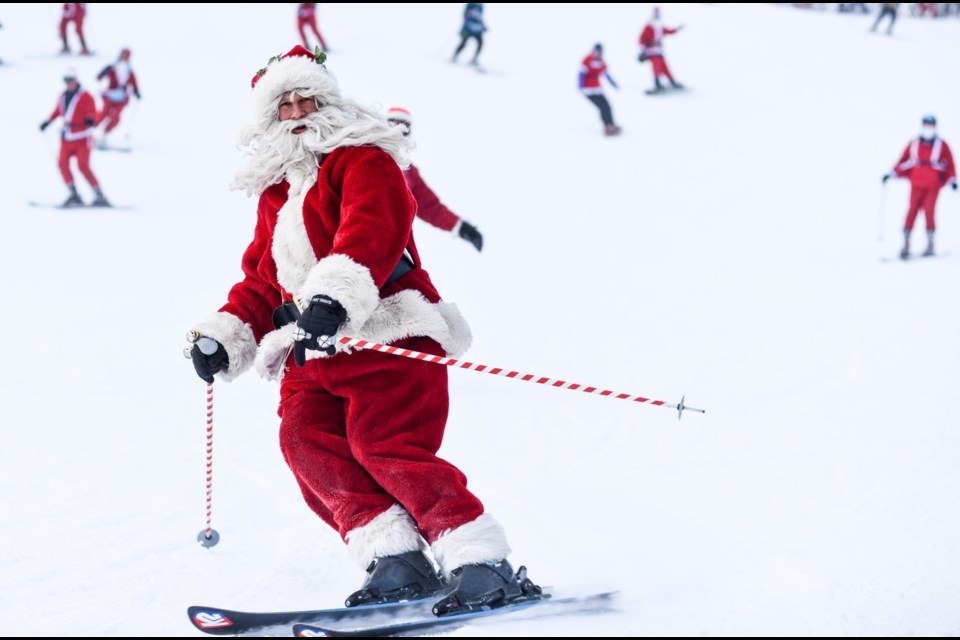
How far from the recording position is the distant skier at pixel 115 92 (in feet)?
43.0

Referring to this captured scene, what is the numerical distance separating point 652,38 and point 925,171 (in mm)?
7317

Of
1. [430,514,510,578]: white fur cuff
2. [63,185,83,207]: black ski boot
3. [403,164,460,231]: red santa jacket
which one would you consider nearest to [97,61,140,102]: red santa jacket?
[63,185,83,207]: black ski boot

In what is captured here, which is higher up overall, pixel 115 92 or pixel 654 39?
pixel 654 39

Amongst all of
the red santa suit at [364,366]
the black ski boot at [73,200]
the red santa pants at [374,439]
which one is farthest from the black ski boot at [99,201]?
the red santa pants at [374,439]

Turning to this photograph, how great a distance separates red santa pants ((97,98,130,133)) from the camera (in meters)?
13.1

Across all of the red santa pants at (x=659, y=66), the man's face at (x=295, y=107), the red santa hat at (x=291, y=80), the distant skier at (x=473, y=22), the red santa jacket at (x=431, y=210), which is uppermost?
the distant skier at (x=473, y=22)

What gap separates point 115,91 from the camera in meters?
13.1

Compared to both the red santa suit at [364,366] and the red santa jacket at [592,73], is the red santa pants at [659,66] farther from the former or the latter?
the red santa suit at [364,366]

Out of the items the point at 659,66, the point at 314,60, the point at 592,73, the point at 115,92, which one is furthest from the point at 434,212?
the point at 659,66

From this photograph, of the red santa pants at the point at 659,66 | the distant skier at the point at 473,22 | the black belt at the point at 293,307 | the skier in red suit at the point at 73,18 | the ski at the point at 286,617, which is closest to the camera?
the ski at the point at 286,617

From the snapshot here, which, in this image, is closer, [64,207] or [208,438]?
[208,438]

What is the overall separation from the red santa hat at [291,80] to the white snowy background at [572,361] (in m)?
0.15

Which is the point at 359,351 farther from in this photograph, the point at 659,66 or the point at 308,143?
the point at 659,66

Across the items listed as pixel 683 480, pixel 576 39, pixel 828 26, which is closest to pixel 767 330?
pixel 683 480
